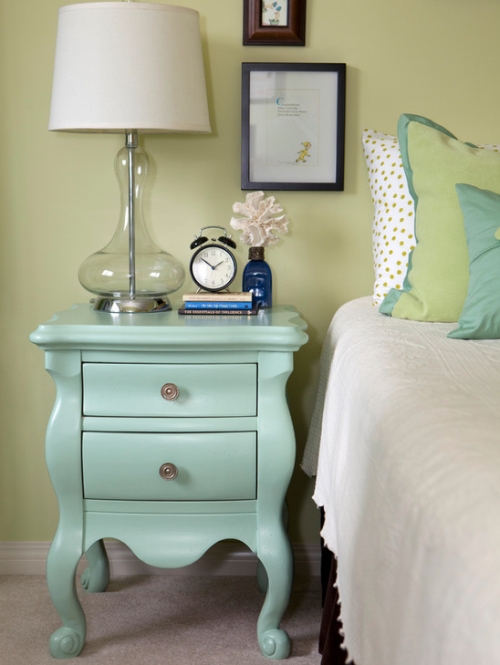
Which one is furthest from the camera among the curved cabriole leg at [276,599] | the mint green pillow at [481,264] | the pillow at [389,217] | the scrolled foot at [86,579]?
the scrolled foot at [86,579]

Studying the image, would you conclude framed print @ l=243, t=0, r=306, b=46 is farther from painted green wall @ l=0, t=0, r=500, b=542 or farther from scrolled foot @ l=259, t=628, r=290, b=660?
scrolled foot @ l=259, t=628, r=290, b=660

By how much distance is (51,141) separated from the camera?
2.10 m

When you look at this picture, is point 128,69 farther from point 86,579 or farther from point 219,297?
point 86,579

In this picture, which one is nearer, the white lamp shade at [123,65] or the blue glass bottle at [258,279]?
the white lamp shade at [123,65]

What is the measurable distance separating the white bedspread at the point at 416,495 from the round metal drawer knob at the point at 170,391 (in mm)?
331

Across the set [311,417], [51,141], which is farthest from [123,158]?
[311,417]

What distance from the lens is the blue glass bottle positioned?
195 cm

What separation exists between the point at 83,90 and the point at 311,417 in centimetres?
99

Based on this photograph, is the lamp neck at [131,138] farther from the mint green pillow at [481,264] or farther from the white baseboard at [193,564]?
the white baseboard at [193,564]

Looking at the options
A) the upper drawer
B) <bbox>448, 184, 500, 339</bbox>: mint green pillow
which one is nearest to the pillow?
<bbox>448, 184, 500, 339</bbox>: mint green pillow

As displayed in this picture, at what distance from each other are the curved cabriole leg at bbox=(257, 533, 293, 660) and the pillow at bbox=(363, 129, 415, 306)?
0.61 metres

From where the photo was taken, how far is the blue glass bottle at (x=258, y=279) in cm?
195

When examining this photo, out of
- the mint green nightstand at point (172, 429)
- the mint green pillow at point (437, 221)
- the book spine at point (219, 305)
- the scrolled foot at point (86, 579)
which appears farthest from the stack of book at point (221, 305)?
the scrolled foot at point (86, 579)

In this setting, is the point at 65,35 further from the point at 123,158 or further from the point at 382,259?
the point at 382,259
